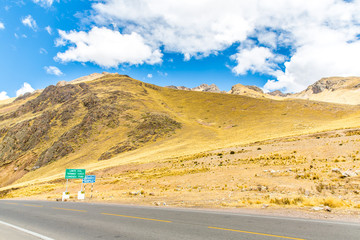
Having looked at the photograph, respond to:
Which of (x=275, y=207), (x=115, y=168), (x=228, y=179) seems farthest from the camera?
(x=115, y=168)

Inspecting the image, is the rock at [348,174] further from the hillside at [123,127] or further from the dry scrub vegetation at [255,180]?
the hillside at [123,127]

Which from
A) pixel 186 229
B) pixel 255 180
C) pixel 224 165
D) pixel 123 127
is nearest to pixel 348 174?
pixel 255 180

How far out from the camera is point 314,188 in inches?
717

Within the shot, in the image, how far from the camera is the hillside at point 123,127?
2466 inches

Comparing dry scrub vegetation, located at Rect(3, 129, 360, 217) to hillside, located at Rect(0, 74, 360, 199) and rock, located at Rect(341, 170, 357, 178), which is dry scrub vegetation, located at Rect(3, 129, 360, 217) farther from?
hillside, located at Rect(0, 74, 360, 199)

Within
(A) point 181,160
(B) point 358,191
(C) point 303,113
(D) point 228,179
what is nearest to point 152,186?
(D) point 228,179

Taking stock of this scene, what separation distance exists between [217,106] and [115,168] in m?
75.2

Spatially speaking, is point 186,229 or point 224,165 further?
point 224,165

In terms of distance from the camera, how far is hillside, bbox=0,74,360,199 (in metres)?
62.6

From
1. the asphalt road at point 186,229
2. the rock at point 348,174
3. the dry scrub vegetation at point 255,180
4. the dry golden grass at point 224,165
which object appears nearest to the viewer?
the asphalt road at point 186,229

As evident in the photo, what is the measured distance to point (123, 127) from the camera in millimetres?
82500

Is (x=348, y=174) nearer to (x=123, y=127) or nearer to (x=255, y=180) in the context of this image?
(x=255, y=180)

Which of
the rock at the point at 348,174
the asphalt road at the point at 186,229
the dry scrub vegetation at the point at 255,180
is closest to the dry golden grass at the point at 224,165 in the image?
the dry scrub vegetation at the point at 255,180

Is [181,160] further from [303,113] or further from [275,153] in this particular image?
[303,113]
